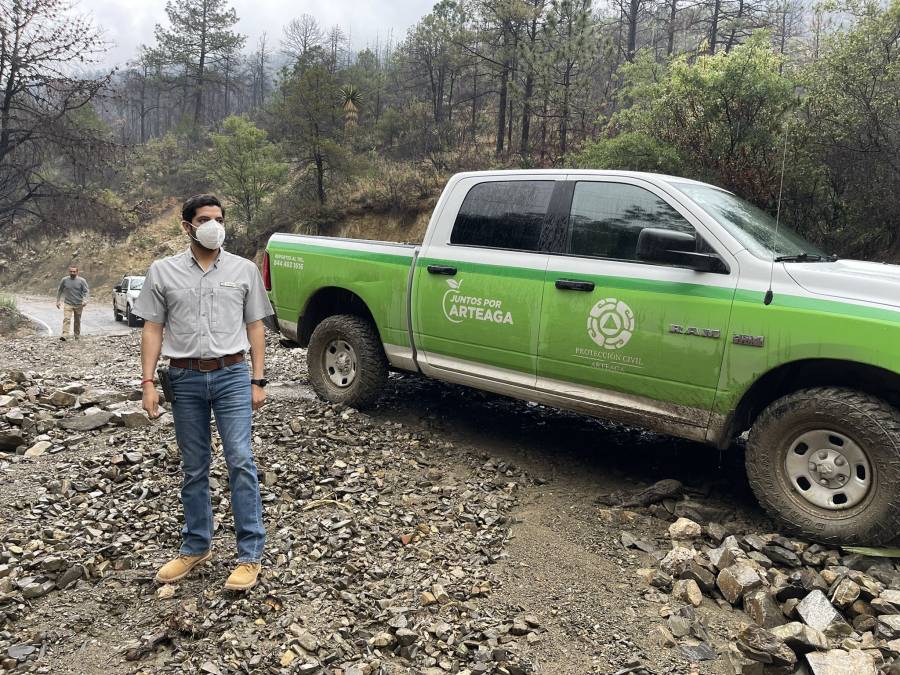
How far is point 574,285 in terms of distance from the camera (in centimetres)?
436

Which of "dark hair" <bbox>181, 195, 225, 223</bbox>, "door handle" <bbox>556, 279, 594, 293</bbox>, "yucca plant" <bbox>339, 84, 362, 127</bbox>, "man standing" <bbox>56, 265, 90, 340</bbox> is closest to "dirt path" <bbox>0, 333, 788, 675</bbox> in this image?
"door handle" <bbox>556, 279, 594, 293</bbox>

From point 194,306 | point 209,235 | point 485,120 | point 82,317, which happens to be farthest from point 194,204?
point 485,120

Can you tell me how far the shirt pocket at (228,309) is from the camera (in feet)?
11.0

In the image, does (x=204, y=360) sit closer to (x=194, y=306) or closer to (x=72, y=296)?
(x=194, y=306)

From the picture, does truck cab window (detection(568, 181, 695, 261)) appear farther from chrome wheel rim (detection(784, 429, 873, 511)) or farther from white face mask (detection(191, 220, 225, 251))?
white face mask (detection(191, 220, 225, 251))

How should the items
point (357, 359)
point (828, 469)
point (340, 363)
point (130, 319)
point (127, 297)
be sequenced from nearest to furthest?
point (828, 469)
point (357, 359)
point (340, 363)
point (130, 319)
point (127, 297)

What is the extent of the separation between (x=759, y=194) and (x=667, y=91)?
4.35m

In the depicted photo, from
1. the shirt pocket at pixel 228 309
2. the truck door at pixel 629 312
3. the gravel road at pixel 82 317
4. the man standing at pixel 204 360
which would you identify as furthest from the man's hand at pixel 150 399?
the gravel road at pixel 82 317

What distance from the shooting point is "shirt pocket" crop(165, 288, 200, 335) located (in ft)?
10.8

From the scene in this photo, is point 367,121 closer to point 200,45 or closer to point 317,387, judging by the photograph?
point 200,45

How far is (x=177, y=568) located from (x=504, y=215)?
3.22 metres

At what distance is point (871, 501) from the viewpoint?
3.46m

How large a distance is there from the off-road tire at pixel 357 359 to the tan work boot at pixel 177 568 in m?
2.49

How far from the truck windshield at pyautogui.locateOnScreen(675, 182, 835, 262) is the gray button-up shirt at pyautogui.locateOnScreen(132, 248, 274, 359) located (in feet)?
9.32
